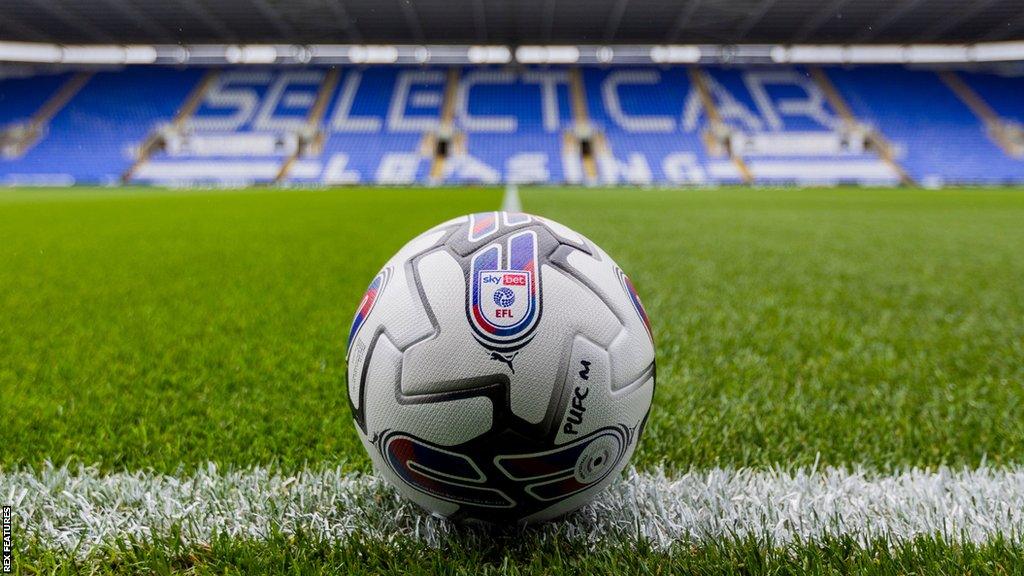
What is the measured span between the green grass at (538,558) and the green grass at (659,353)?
0.33 metres

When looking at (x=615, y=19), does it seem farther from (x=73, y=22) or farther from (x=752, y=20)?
(x=73, y=22)

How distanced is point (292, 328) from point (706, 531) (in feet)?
6.90

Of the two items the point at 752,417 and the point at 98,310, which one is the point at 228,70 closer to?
the point at 98,310

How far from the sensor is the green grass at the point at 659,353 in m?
1.62

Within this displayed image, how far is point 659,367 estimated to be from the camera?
2.30m

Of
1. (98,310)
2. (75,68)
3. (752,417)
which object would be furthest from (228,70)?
(752,417)

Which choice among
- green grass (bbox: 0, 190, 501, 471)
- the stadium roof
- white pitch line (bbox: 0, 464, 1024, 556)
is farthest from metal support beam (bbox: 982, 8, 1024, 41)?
white pitch line (bbox: 0, 464, 1024, 556)

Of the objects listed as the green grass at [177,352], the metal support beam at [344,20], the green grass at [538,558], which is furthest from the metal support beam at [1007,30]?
the green grass at [538,558]

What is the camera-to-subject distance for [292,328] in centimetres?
278

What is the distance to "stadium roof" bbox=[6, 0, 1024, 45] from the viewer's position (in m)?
23.5

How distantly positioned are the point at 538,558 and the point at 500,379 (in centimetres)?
34

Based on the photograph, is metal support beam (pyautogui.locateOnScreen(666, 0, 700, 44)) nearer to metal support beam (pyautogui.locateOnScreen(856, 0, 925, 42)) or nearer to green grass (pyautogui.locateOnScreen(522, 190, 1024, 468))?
metal support beam (pyautogui.locateOnScreen(856, 0, 925, 42))

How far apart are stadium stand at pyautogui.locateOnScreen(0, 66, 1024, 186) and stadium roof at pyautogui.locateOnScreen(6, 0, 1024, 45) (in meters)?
3.22

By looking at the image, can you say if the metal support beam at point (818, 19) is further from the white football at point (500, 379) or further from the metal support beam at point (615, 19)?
the white football at point (500, 379)
